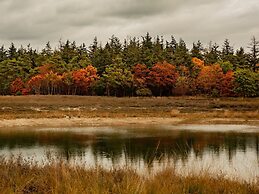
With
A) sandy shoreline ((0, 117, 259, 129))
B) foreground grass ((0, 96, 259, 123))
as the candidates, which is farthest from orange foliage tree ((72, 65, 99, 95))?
sandy shoreline ((0, 117, 259, 129))

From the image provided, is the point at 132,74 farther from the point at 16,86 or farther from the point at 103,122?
the point at 103,122

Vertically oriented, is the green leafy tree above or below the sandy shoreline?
above

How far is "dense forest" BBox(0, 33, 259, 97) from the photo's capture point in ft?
302

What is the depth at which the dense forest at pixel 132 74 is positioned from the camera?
9200 centimetres

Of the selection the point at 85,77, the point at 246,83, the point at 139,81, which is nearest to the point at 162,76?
the point at 139,81

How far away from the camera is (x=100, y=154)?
2298cm

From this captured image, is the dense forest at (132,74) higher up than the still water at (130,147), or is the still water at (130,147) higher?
the dense forest at (132,74)

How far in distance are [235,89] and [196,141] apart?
62240 millimetres

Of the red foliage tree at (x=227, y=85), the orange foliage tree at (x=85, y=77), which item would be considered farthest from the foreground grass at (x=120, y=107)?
the orange foliage tree at (x=85, y=77)

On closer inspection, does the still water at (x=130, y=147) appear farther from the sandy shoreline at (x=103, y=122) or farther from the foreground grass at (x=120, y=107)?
the foreground grass at (x=120, y=107)

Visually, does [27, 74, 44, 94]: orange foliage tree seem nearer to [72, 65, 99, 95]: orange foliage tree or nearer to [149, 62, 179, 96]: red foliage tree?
[72, 65, 99, 95]: orange foliage tree

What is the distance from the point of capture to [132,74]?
95.1m

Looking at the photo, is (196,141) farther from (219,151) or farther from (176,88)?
(176,88)

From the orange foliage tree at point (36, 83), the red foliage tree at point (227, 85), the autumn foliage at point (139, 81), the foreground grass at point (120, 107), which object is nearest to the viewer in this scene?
the foreground grass at point (120, 107)
